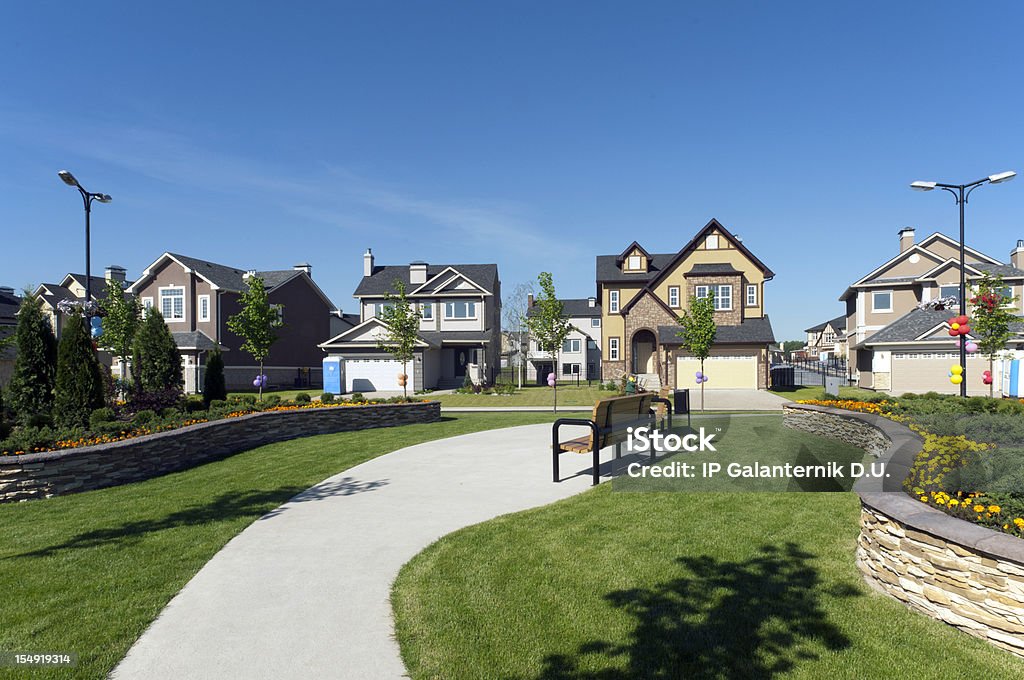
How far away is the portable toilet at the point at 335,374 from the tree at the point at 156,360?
55.1ft

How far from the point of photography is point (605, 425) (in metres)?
9.79

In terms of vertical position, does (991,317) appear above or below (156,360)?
above

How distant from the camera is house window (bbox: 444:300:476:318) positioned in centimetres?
4281

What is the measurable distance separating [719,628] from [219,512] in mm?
6726

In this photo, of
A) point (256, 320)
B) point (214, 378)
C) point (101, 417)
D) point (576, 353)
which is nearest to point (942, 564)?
point (101, 417)

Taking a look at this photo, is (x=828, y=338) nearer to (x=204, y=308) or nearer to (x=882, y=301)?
(x=882, y=301)

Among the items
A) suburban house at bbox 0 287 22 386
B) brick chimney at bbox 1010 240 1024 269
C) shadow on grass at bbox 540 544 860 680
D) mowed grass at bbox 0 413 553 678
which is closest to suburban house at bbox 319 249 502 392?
suburban house at bbox 0 287 22 386

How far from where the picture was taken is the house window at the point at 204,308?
125ft

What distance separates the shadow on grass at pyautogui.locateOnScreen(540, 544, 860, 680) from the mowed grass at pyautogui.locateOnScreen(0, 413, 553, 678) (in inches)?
146

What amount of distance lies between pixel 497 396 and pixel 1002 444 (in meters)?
26.3

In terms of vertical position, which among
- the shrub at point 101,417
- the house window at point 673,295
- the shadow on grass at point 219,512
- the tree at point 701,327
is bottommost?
the shadow on grass at point 219,512

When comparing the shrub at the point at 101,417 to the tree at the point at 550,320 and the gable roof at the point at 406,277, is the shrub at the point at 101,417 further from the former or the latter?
the gable roof at the point at 406,277

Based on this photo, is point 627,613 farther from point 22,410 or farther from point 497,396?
point 497,396

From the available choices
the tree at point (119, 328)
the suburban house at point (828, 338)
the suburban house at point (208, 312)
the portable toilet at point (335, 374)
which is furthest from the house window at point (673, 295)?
the suburban house at point (828, 338)
